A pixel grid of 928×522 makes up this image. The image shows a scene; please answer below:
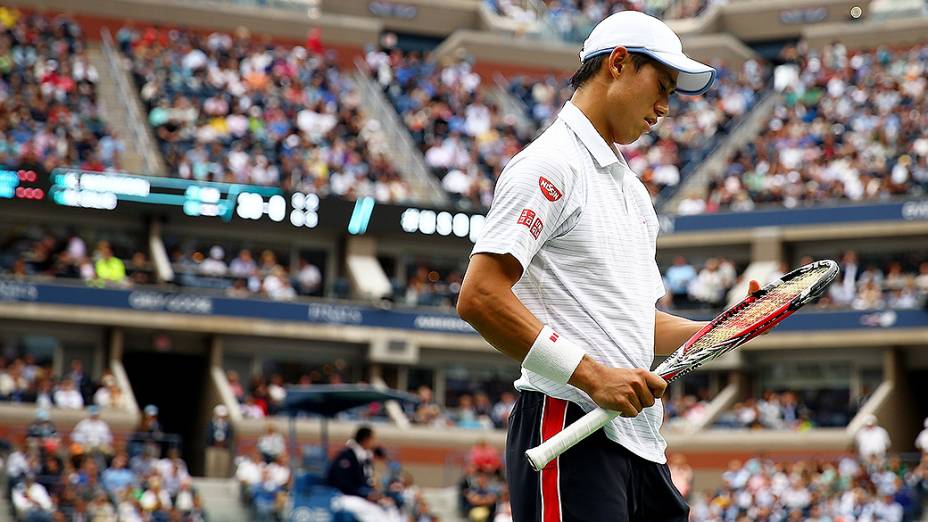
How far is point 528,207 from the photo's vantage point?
164 inches

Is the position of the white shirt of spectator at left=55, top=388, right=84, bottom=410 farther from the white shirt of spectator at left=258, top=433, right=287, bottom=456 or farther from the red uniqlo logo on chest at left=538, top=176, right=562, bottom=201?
the red uniqlo logo on chest at left=538, top=176, right=562, bottom=201

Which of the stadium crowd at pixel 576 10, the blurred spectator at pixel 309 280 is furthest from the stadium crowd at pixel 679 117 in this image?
the blurred spectator at pixel 309 280

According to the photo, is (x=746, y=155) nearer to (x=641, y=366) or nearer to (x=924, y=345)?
(x=924, y=345)

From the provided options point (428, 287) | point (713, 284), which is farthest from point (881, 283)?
point (428, 287)

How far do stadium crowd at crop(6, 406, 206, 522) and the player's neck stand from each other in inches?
680

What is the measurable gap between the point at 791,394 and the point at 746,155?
675cm

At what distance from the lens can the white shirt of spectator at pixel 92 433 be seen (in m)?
23.2

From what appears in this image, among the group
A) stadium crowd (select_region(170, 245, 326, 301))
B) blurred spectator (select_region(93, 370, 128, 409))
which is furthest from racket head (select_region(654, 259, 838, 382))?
stadium crowd (select_region(170, 245, 326, 301))

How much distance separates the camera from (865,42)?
128 ft

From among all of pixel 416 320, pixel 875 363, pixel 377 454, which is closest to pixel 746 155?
pixel 875 363

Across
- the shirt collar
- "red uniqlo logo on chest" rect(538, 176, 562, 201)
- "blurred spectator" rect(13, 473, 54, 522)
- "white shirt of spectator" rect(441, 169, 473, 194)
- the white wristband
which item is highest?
"white shirt of spectator" rect(441, 169, 473, 194)

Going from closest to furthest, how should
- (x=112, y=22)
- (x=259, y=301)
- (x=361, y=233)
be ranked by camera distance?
(x=259, y=301)
(x=361, y=233)
(x=112, y=22)

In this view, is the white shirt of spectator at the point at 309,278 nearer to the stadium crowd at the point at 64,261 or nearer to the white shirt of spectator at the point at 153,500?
the stadium crowd at the point at 64,261

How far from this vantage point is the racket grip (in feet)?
13.6
